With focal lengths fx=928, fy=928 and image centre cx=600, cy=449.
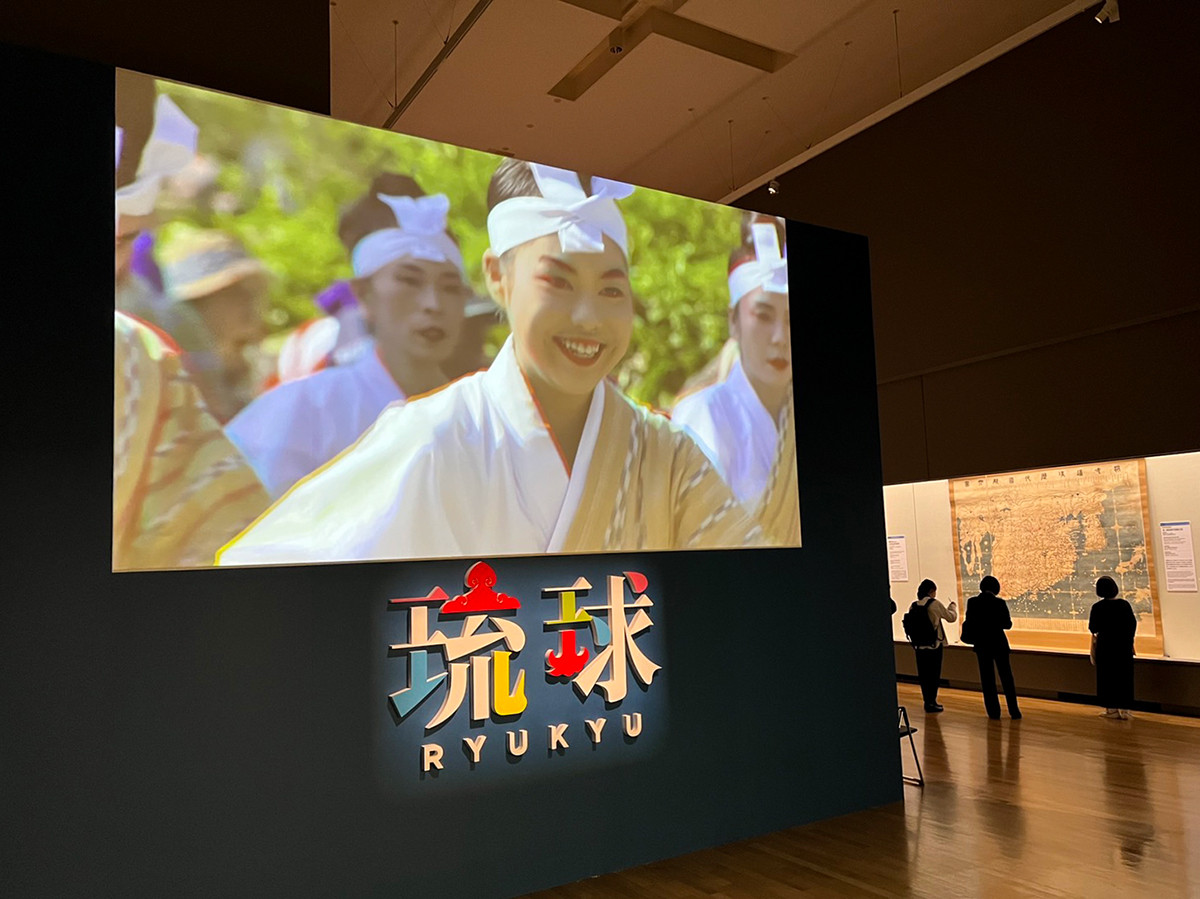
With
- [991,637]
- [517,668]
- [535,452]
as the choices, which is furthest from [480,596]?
[991,637]

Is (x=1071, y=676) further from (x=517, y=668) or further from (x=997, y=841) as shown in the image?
(x=517, y=668)

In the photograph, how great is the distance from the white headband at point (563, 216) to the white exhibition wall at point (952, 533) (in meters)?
5.70

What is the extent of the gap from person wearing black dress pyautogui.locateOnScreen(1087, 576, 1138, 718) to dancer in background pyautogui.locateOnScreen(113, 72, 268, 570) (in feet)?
22.4

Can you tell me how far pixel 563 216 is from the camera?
458 centimetres

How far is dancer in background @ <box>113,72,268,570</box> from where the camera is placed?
3.48m

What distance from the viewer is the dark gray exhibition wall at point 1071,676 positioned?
755 cm

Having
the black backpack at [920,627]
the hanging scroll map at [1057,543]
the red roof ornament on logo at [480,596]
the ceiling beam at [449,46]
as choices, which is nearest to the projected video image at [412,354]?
the red roof ornament on logo at [480,596]

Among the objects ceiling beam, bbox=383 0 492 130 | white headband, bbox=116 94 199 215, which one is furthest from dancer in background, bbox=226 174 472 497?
ceiling beam, bbox=383 0 492 130

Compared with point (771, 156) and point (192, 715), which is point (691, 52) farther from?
point (192, 715)

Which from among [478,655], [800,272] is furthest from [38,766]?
[800,272]

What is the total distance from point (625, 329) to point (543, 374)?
57cm

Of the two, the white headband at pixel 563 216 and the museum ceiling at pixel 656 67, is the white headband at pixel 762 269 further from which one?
the museum ceiling at pixel 656 67

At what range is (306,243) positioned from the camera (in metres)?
3.86

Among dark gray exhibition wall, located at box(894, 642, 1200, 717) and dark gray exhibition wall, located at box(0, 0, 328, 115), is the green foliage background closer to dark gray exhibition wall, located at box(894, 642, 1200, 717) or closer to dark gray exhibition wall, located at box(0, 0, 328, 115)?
dark gray exhibition wall, located at box(0, 0, 328, 115)
